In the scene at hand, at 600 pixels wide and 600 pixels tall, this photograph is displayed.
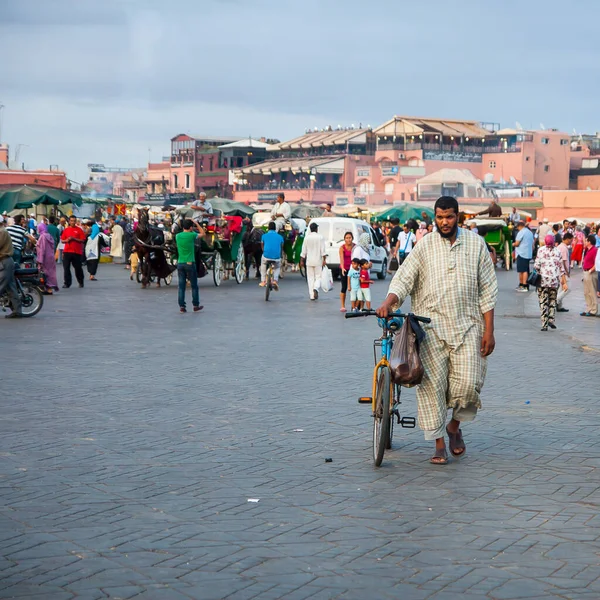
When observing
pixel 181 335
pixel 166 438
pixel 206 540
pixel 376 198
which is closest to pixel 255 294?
pixel 181 335

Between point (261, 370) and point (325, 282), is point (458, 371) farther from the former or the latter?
point (325, 282)

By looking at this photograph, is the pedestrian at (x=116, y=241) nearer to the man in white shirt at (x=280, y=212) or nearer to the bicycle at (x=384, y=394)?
the man in white shirt at (x=280, y=212)

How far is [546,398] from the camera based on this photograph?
10.0m

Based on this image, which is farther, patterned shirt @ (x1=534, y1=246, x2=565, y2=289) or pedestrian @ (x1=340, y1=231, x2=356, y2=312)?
pedestrian @ (x1=340, y1=231, x2=356, y2=312)

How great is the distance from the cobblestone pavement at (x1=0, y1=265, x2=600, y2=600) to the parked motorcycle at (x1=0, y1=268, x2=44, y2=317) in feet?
18.6

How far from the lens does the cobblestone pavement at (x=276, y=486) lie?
4719 millimetres

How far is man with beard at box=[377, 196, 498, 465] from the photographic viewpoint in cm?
704

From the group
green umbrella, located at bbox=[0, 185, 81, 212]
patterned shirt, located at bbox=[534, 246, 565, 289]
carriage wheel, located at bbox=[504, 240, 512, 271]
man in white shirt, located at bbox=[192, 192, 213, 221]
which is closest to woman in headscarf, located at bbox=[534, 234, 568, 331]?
patterned shirt, located at bbox=[534, 246, 565, 289]

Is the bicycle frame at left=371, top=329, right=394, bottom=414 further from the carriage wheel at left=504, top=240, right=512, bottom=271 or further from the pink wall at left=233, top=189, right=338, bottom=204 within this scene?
the pink wall at left=233, top=189, right=338, bottom=204

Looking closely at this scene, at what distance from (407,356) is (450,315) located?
430 mm

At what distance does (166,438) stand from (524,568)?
3.62m

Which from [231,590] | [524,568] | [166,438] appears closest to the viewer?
[231,590]

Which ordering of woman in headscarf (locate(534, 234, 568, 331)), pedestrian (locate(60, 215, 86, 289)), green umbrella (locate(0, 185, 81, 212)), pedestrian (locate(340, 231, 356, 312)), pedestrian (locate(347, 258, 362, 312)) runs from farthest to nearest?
green umbrella (locate(0, 185, 81, 212))
pedestrian (locate(60, 215, 86, 289))
pedestrian (locate(340, 231, 356, 312))
pedestrian (locate(347, 258, 362, 312))
woman in headscarf (locate(534, 234, 568, 331))

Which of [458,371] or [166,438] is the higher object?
[458,371]
